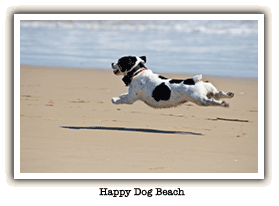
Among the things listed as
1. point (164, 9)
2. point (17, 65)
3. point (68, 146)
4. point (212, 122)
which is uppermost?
point (164, 9)

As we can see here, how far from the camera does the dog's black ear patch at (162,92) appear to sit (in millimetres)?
8211

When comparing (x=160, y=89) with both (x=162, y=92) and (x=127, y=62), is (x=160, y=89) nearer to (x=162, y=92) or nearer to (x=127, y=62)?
(x=162, y=92)

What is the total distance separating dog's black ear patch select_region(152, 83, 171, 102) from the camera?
8.21m

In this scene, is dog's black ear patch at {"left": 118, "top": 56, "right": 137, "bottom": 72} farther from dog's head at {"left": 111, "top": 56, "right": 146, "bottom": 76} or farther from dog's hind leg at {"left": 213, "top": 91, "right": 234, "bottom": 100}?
dog's hind leg at {"left": 213, "top": 91, "right": 234, "bottom": 100}

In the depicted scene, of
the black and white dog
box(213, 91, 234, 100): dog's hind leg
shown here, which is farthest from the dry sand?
box(213, 91, 234, 100): dog's hind leg

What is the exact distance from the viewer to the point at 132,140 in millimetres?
7582

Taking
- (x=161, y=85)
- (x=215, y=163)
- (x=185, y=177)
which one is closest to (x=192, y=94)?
(x=161, y=85)

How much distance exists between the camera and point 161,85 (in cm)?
830

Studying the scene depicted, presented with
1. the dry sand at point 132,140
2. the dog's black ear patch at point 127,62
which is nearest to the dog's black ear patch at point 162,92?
the dry sand at point 132,140

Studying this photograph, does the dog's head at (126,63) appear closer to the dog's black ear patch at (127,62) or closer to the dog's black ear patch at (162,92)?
the dog's black ear patch at (127,62)

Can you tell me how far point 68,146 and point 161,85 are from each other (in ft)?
8.08

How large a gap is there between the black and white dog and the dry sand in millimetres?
727

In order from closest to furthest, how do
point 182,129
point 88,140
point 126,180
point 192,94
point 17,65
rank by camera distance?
point 126,180
point 17,65
point 88,140
point 192,94
point 182,129
